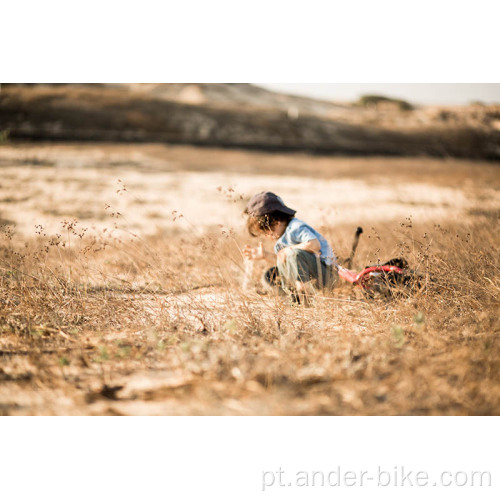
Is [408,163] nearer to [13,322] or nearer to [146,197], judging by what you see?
[146,197]

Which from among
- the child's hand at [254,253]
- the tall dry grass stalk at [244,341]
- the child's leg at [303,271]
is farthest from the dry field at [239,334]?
the child's hand at [254,253]

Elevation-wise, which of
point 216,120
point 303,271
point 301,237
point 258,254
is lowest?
point 303,271

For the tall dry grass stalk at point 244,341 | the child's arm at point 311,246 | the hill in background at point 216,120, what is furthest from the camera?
the hill in background at point 216,120

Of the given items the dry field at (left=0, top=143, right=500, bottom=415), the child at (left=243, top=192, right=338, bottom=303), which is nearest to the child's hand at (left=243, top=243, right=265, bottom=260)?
the child at (left=243, top=192, right=338, bottom=303)

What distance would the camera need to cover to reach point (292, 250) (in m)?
2.82

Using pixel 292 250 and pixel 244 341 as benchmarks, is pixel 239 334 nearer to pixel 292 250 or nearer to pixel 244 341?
Result: pixel 244 341

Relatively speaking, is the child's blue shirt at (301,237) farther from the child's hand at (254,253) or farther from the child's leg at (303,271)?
the child's hand at (254,253)

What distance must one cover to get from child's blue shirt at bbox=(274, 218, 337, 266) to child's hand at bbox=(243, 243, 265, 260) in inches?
7.6

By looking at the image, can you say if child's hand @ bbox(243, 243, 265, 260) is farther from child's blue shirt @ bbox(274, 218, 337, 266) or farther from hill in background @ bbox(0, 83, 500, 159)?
hill in background @ bbox(0, 83, 500, 159)

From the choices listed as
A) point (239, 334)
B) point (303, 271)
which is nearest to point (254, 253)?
point (303, 271)

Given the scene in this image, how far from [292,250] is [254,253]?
325mm

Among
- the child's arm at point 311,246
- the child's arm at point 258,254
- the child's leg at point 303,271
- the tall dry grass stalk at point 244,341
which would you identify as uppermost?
the child's arm at point 311,246

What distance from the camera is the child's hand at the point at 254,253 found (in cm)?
288
